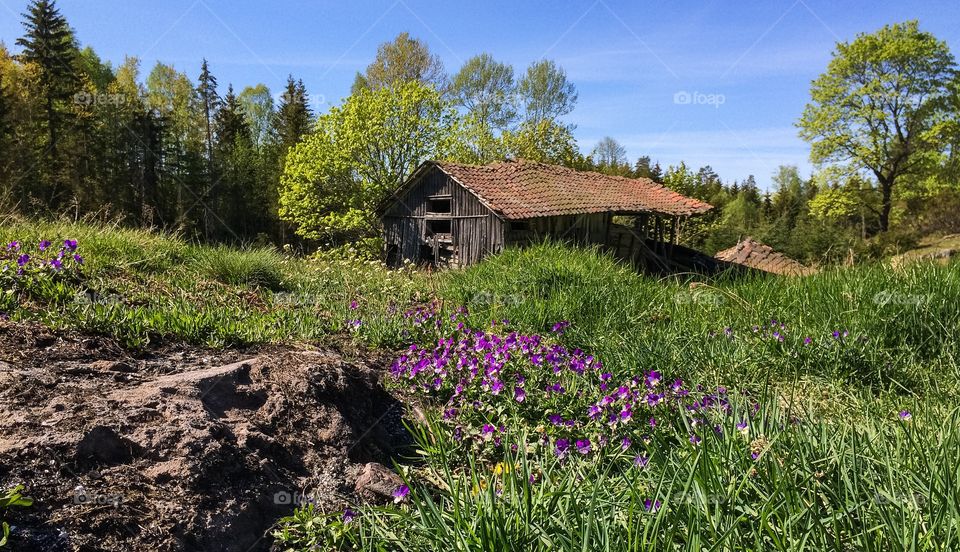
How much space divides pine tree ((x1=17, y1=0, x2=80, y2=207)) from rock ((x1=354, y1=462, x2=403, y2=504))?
32.5 m

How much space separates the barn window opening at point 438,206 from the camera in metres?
20.9

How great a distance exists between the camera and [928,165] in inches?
1092

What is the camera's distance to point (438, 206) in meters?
21.3

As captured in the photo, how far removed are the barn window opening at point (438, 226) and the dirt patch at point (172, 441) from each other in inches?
704

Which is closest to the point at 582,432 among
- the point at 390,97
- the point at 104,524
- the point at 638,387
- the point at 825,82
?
the point at 638,387

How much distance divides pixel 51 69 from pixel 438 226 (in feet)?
75.6

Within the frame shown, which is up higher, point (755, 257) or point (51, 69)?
point (51, 69)
